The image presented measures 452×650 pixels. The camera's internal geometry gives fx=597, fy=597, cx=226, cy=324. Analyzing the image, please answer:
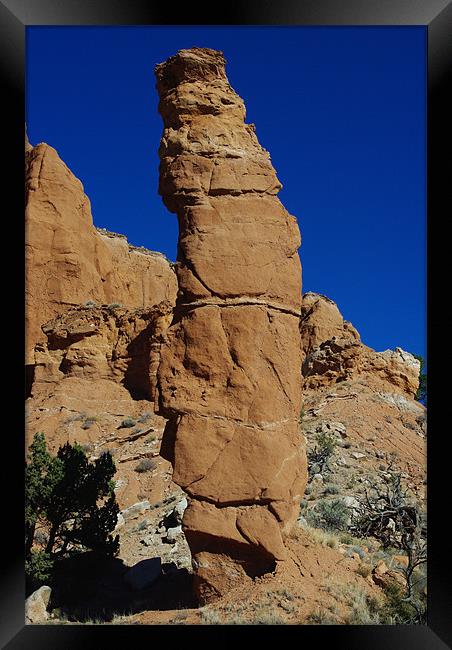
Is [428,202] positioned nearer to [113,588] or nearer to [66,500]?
[113,588]

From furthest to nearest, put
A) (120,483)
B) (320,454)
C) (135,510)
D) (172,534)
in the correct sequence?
1. (120,483)
2. (320,454)
3. (135,510)
4. (172,534)

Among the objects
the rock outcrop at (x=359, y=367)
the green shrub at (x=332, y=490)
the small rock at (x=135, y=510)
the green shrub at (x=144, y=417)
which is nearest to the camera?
the green shrub at (x=332, y=490)

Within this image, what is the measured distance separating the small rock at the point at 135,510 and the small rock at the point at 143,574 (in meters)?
4.49

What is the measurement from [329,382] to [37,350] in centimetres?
1271

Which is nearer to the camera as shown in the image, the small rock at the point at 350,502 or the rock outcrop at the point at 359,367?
the small rock at the point at 350,502

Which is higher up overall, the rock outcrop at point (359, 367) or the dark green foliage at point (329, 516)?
the rock outcrop at point (359, 367)

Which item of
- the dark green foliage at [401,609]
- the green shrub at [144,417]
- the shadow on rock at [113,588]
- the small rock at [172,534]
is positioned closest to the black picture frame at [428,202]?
the dark green foliage at [401,609]

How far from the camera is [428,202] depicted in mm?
7625

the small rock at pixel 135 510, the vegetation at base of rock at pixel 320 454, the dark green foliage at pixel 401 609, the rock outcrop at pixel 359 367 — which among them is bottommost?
the small rock at pixel 135 510

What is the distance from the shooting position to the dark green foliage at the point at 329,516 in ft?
43.0

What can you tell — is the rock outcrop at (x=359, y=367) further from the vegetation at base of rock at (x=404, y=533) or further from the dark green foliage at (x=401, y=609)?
the dark green foliage at (x=401, y=609)

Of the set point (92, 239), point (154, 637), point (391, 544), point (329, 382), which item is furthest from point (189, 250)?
point (92, 239)

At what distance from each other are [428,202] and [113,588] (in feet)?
29.2

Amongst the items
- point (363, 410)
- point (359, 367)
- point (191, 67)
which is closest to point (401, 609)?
point (191, 67)
